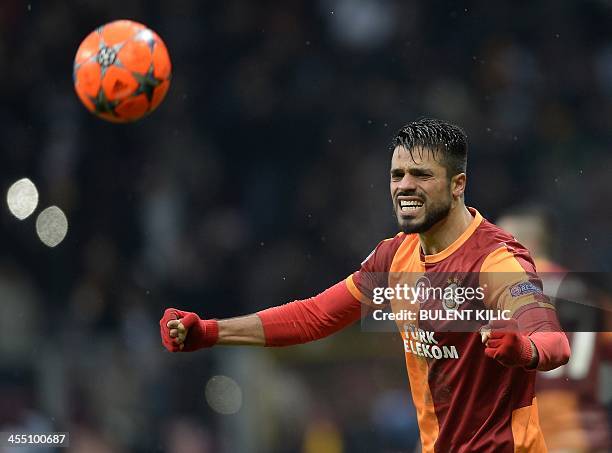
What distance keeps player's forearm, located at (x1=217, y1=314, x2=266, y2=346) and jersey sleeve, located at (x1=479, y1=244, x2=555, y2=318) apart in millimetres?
830

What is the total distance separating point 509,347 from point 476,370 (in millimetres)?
525

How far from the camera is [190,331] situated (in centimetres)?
384

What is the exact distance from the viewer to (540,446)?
364cm

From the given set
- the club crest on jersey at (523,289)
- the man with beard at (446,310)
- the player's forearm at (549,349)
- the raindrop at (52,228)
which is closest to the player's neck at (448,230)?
the man with beard at (446,310)

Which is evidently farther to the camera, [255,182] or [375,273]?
[255,182]

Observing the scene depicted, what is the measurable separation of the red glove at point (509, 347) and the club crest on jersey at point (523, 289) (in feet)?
0.90

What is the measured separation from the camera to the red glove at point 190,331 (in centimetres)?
380

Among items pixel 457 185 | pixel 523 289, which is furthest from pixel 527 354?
pixel 457 185

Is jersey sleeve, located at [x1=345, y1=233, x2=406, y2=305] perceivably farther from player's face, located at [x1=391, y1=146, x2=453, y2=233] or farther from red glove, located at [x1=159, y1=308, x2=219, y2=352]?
red glove, located at [x1=159, y1=308, x2=219, y2=352]

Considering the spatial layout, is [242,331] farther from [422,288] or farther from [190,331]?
[422,288]

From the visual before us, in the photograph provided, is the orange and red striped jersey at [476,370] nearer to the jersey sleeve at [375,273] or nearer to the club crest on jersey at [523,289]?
the club crest on jersey at [523,289]

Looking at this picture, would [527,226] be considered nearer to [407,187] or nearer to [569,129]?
[407,187]

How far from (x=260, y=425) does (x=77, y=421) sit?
121cm

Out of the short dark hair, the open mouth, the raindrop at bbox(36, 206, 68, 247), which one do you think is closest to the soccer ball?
the short dark hair
